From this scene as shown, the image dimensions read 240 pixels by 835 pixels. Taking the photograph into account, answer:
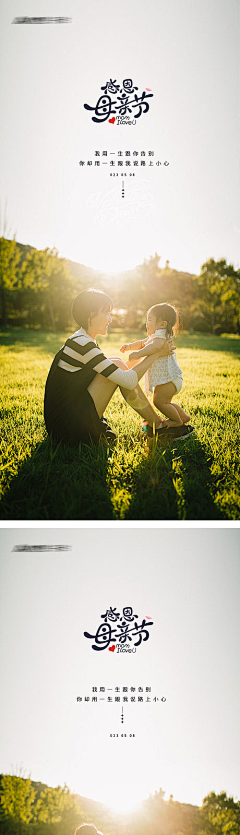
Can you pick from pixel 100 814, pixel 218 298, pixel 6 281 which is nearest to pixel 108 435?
pixel 100 814

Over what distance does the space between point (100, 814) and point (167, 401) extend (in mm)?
1550

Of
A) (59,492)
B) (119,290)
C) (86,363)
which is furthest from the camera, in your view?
(119,290)

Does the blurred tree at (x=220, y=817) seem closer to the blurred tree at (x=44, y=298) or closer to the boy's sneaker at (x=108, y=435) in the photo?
the boy's sneaker at (x=108, y=435)

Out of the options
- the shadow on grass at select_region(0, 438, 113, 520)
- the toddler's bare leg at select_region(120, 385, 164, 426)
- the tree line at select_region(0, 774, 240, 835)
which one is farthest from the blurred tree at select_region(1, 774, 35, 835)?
the toddler's bare leg at select_region(120, 385, 164, 426)

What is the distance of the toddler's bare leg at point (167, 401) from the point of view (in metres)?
1.80

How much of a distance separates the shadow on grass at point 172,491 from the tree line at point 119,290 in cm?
114

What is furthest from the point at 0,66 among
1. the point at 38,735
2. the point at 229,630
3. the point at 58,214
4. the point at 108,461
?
the point at 38,735

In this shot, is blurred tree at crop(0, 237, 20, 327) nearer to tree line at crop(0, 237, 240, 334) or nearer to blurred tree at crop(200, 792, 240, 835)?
tree line at crop(0, 237, 240, 334)

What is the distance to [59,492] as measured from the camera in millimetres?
1377

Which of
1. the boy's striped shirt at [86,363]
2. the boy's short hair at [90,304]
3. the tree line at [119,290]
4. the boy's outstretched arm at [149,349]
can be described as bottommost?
the boy's striped shirt at [86,363]

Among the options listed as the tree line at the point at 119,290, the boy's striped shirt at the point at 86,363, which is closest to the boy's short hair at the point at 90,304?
the boy's striped shirt at the point at 86,363

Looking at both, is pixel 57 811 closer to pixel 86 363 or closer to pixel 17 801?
pixel 17 801

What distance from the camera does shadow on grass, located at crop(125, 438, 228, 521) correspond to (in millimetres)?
1361

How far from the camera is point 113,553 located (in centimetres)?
159
